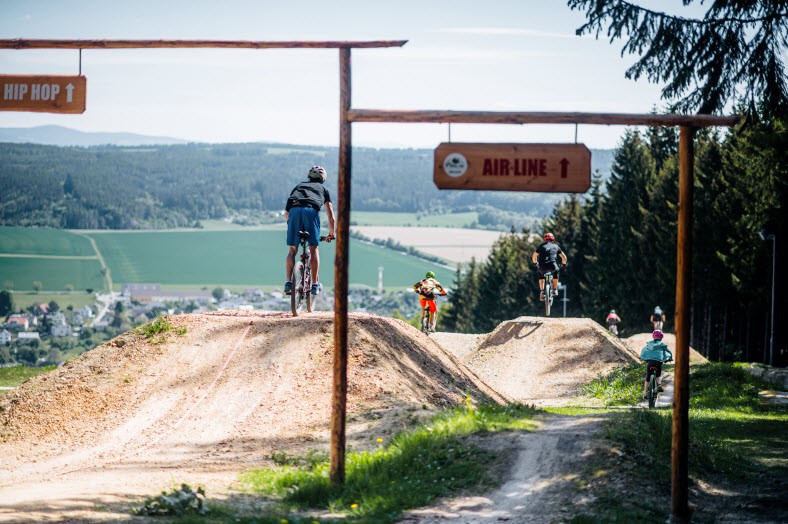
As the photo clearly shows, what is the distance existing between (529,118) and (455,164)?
3.69 feet

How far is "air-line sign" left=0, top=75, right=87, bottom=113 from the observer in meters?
14.9

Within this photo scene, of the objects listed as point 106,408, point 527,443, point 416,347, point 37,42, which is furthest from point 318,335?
point 37,42

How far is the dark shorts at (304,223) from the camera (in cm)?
2134

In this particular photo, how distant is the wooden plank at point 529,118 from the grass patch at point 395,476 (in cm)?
482

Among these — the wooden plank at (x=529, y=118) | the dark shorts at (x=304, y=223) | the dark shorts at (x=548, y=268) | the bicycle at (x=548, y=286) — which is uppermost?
the wooden plank at (x=529, y=118)

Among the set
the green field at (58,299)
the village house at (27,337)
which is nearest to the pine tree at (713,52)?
the village house at (27,337)

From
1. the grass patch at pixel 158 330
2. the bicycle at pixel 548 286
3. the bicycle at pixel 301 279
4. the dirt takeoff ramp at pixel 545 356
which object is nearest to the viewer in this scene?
the bicycle at pixel 301 279

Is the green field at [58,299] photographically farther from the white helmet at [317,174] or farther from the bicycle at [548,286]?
the white helmet at [317,174]

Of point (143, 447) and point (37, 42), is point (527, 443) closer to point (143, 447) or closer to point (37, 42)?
point (143, 447)

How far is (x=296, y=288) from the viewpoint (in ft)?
73.2

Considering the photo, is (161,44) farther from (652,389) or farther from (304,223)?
(652,389)

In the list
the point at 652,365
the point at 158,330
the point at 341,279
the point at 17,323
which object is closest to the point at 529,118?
the point at 341,279

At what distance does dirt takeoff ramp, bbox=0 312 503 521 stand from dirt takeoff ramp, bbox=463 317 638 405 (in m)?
9.77

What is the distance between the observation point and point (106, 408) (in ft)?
65.4
